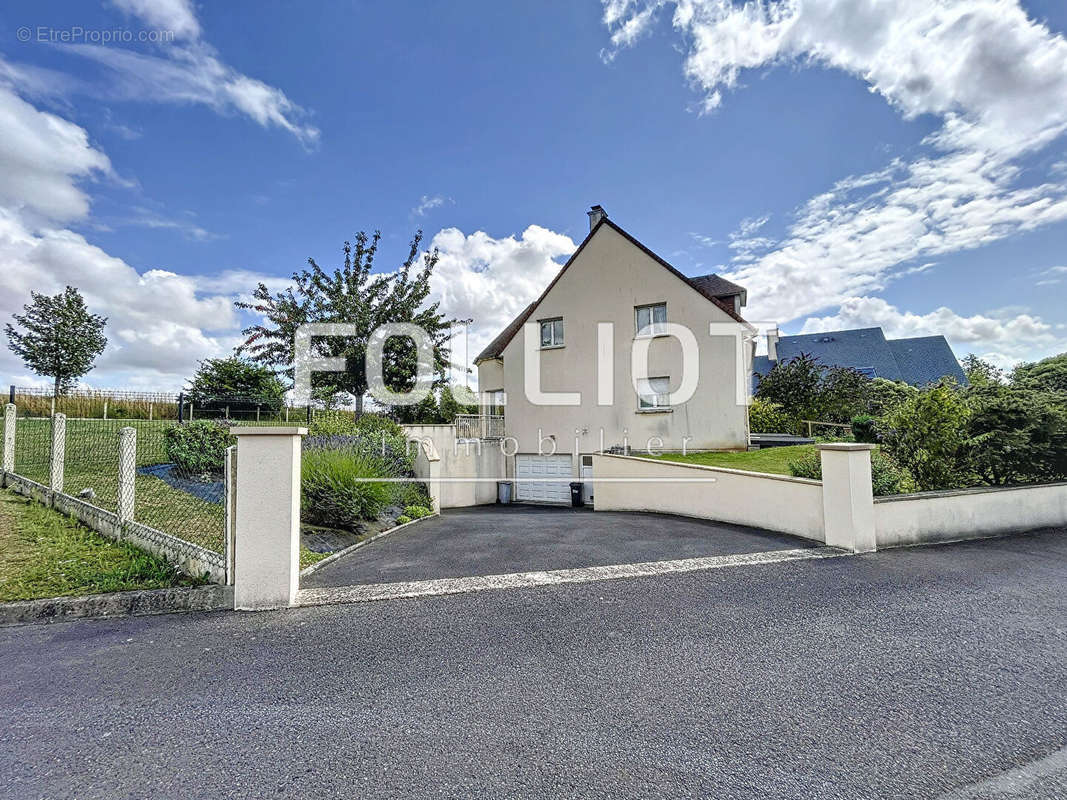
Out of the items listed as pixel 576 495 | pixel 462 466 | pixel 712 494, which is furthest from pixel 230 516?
pixel 576 495

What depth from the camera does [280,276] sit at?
21172 mm

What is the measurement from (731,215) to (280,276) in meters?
18.9

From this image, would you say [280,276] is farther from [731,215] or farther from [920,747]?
[920,747]

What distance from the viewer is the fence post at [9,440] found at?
27.9 feet

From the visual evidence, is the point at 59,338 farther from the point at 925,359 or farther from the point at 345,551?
the point at 925,359

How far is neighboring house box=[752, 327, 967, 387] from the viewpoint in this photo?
32188 millimetres

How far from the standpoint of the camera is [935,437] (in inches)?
325

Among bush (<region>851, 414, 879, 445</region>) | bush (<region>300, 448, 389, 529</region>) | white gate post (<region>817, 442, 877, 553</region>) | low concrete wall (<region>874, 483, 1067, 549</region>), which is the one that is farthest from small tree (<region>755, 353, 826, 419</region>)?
bush (<region>300, 448, 389, 529</region>)

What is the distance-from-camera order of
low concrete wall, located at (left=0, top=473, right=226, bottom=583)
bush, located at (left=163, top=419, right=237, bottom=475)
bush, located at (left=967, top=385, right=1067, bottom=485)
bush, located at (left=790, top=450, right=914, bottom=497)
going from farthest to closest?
bush, located at (left=163, top=419, right=237, bottom=475) → bush, located at (left=967, top=385, right=1067, bottom=485) → bush, located at (left=790, top=450, right=914, bottom=497) → low concrete wall, located at (left=0, top=473, right=226, bottom=583)

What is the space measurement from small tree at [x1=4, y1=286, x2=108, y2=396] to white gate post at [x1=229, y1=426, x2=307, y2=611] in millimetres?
26161

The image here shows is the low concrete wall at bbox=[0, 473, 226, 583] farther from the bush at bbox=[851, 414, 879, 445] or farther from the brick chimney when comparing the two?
the bush at bbox=[851, 414, 879, 445]

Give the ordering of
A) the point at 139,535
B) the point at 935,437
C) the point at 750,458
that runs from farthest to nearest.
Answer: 1. the point at 750,458
2. the point at 935,437
3. the point at 139,535

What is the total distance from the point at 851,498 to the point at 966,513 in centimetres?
263

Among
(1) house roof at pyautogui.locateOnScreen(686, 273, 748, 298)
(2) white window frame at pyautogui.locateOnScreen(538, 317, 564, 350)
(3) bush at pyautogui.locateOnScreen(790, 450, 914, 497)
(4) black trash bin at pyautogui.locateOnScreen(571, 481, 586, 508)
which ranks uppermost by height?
(1) house roof at pyautogui.locateOnScreen(686, 273, 748, 298)
